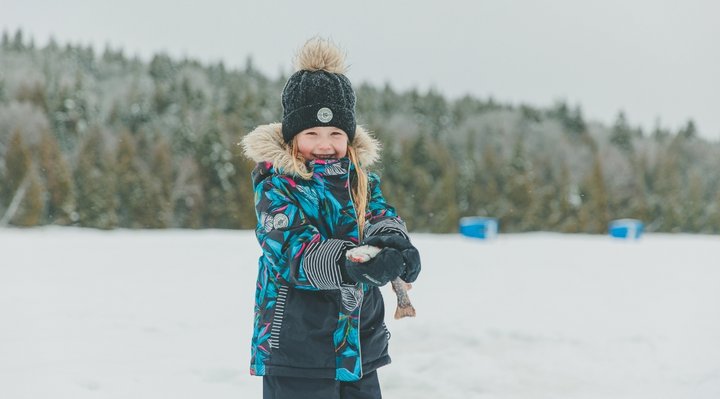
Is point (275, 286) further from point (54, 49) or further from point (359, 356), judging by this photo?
point (54, 49)

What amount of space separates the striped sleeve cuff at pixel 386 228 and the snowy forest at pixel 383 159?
101 ft

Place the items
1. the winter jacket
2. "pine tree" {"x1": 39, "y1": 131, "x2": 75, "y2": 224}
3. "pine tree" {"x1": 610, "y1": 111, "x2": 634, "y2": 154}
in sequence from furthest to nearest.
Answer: "pine tree" {"x1": 610, "y1": 111, "x2": 634, "y2": 154}, "pine tree" {"x1": 39, "y1": 131, "x2": 75, "y2": 224}, the winter jacket

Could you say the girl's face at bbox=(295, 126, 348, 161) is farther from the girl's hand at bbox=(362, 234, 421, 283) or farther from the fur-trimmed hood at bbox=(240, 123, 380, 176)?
the girl's hand at bbox=(362, 234, 421, 283)

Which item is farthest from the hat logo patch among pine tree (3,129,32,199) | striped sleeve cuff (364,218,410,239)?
pine tree (3,129,32,199)

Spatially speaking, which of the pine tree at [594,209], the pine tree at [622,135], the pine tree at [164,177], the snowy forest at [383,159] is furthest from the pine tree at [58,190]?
the pine tree at [622,135]

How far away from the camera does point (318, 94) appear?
85.5 inches

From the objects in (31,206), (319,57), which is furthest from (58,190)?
(319,57)

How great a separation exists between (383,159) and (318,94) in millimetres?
38606

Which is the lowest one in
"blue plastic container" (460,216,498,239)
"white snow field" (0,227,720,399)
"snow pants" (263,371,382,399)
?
"blue plastic container" (460,216,498,239)

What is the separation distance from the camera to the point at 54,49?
91000 mm

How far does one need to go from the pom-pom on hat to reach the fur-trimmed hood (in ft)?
0.13

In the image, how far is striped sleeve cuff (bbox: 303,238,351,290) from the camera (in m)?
1.79

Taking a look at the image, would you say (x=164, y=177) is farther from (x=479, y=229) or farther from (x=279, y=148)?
(x=279, y=148)

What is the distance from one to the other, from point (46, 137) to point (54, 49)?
52010 mm
